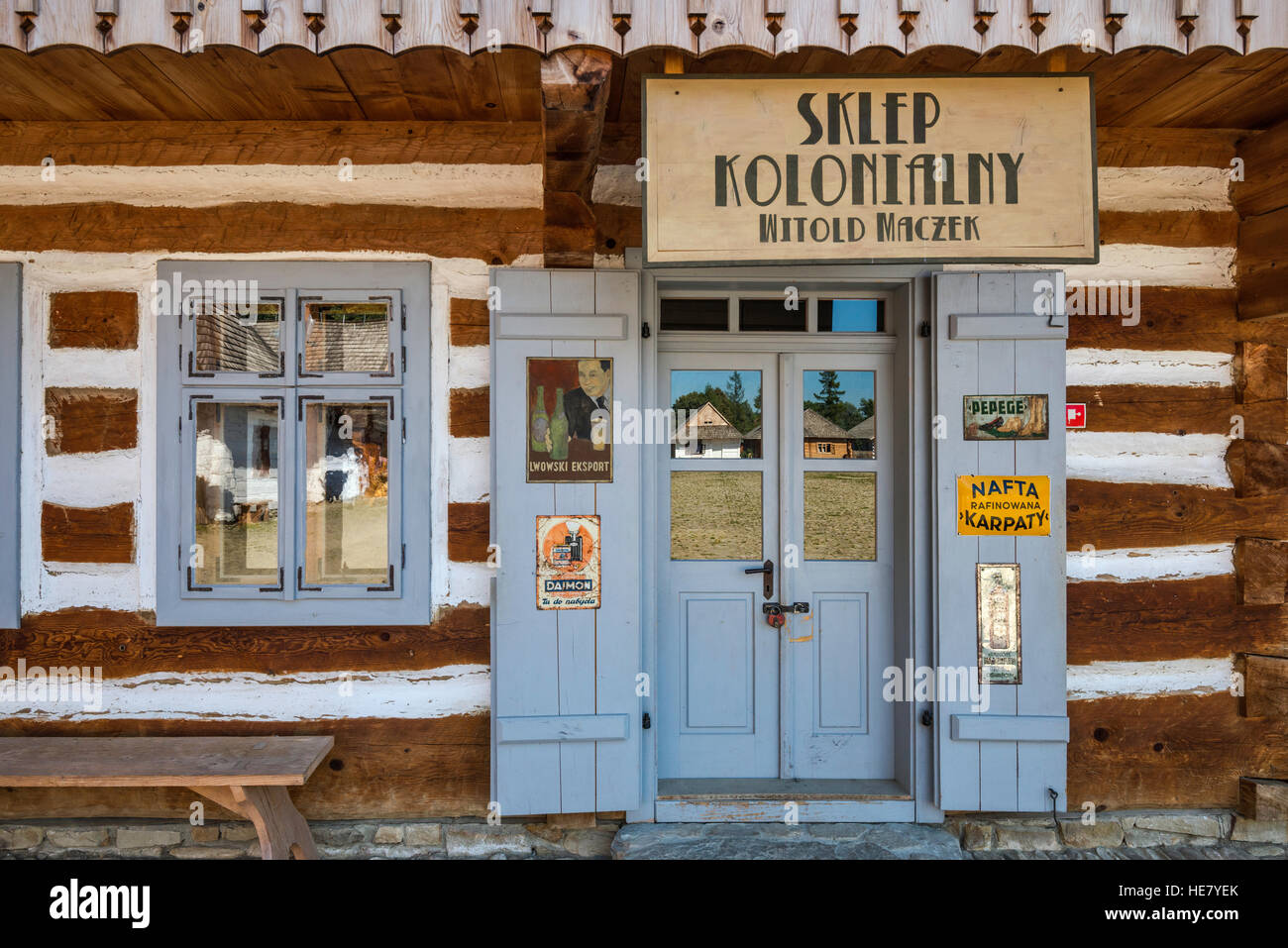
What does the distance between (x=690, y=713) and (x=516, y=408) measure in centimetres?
174

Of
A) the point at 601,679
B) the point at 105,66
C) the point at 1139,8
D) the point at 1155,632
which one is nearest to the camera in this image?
the point at 1139,8

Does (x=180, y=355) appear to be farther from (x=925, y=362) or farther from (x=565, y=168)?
(x=925, y=362)

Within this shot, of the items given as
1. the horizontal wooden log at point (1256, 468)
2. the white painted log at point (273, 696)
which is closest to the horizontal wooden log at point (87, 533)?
the white painted log at point (273, 696)

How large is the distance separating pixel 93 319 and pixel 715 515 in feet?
10.2

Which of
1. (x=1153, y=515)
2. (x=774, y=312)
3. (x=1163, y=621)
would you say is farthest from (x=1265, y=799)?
(x=774, y=312)

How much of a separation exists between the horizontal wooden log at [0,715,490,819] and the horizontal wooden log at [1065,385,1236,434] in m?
3.30

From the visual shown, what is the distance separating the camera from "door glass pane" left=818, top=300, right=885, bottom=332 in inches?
148

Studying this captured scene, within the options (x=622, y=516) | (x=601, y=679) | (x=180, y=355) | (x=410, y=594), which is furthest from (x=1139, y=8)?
(x=180, y=355)

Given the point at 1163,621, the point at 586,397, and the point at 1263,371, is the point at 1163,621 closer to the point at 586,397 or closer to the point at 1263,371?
the point at 1263,371

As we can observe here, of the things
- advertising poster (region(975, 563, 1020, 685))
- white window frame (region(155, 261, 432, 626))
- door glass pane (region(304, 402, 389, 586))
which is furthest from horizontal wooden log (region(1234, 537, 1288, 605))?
door glass pane (region(304, 402, 389, 586))

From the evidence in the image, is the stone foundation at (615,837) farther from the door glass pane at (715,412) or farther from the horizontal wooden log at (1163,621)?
the door glass pane at (715,412)

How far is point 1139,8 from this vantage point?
7.88 feet

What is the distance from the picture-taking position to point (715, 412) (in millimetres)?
3754

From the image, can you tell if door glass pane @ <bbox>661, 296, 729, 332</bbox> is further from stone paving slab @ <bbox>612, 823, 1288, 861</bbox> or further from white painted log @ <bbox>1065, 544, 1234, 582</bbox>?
stone paving slab @ <bbox>612, 823, 1288, 861</bbox>
